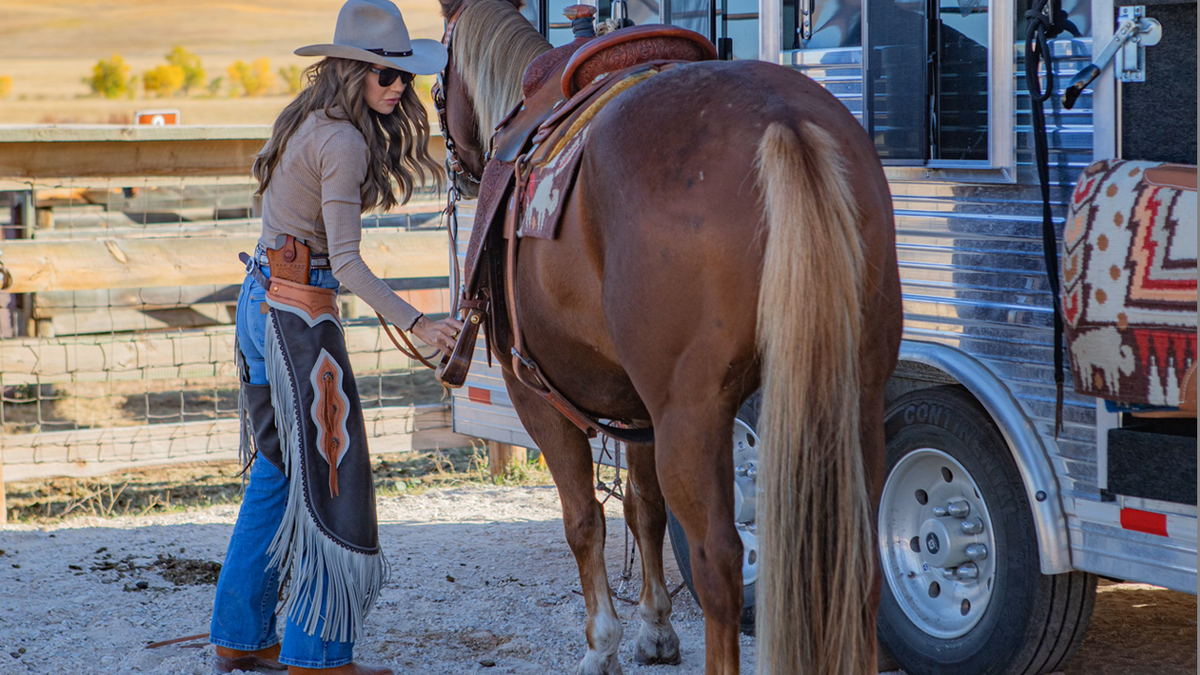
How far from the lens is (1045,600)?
2.95m

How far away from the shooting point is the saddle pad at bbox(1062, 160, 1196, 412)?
2385mm

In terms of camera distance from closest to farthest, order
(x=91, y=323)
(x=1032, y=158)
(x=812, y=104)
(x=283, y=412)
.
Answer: (x=812, y=104)
(x=1032, y=158)
(x=283, y=412)
(x=91, y=323)

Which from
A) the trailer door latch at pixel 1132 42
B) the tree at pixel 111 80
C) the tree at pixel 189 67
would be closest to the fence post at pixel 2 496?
the trailer door latch at pixel 1132 42

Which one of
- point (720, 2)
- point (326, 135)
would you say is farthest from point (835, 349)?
point (720, 2)

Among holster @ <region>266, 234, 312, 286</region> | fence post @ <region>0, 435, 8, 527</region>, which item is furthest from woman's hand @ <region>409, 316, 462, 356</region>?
fence post @ <region>0, 435, 8, 527</region>

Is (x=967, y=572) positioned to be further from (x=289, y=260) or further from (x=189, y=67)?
(x=189, y=67)

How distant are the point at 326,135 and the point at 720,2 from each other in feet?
5.00

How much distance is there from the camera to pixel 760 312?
216 cm

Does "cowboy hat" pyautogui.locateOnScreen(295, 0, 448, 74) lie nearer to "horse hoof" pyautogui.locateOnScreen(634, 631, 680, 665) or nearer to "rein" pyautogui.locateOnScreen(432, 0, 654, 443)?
"rein" pyautogui.locateOnScreen(432, 0, 654, 443)

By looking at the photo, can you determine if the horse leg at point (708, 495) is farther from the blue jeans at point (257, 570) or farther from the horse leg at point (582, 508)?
the blue jeans at point (257, 570)

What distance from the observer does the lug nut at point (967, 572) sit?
3.16 m

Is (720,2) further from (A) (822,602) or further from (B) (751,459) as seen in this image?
(A) (822,602)

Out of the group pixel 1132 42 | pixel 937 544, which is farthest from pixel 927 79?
pixel 937 544

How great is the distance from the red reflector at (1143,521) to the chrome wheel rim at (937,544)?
431mm
